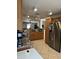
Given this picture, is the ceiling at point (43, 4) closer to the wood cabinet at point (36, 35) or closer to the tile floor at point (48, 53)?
the tile floor at point (48, 53)

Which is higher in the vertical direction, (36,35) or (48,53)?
(36,35)

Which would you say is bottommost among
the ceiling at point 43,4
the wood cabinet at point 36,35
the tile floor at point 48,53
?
the tile floor at point 48,53

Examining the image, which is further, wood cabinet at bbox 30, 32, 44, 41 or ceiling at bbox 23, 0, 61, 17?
wood cabinet at bbox 30, 32, 44, 41

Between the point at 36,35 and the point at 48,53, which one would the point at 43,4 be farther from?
the point at 36,35

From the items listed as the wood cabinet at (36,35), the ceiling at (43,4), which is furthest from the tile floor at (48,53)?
the wood cabinet at (36,35)

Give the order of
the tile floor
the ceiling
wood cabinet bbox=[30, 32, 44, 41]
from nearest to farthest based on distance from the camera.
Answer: the tile floor
the ceiling
wood cabinet bbox=[30, 32, 44, 41]

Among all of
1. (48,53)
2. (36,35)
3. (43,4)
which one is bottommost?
(48,53)

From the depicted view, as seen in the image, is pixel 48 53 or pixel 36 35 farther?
pixel 36 35

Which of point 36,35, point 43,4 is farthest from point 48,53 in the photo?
point 36,35

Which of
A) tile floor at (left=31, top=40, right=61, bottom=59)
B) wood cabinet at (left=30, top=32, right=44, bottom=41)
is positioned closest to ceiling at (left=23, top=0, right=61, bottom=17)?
tile floor at (left=31, top=40, right=61, bottom=59)

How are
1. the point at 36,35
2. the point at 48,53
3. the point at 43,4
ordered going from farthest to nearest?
the point at 36,35 < the point at 43,4 < the point at 48,53

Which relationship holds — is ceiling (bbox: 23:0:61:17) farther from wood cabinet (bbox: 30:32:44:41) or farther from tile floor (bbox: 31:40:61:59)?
wood cabinet (bbox: 30:32:44:41)
